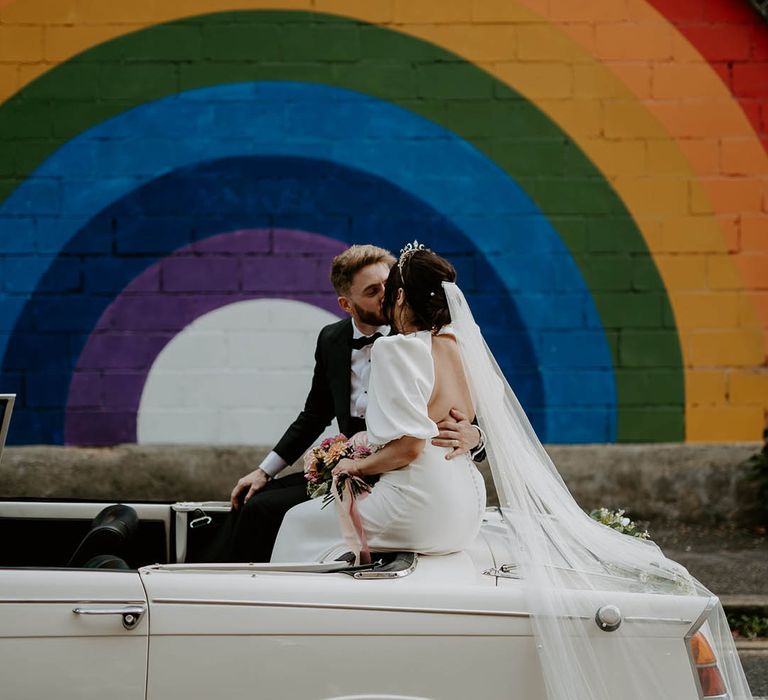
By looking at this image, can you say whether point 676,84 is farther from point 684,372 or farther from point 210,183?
point 210,183

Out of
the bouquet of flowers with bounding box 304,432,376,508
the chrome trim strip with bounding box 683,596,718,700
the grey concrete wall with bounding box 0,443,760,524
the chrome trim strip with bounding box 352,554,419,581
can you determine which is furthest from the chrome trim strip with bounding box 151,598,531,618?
the grey concrete wall with bounding box 0,443,760,524

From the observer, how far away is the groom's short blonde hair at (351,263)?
4.46 metres

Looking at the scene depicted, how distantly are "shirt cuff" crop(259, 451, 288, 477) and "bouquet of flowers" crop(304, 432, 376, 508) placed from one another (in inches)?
33.2

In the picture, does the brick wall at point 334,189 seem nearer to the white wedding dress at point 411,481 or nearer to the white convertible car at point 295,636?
the white wedding dress at point 411,481

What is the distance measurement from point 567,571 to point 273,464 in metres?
1.71

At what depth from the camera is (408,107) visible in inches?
294

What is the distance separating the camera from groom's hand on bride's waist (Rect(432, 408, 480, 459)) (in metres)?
3.49

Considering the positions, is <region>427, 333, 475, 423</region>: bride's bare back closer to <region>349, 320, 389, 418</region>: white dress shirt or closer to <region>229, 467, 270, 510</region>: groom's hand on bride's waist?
<region>229, 467, 270, 510</region>: groom's hand on bride's waist

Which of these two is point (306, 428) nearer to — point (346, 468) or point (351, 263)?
point (351, 263)

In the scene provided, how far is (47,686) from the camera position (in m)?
2.79

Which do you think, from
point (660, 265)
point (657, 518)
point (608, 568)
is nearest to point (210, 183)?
point (660, 265)

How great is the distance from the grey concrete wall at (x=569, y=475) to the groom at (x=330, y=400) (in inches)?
111

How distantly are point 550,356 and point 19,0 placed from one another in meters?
4.17

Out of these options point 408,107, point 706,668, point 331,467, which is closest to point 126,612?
point 331,467
